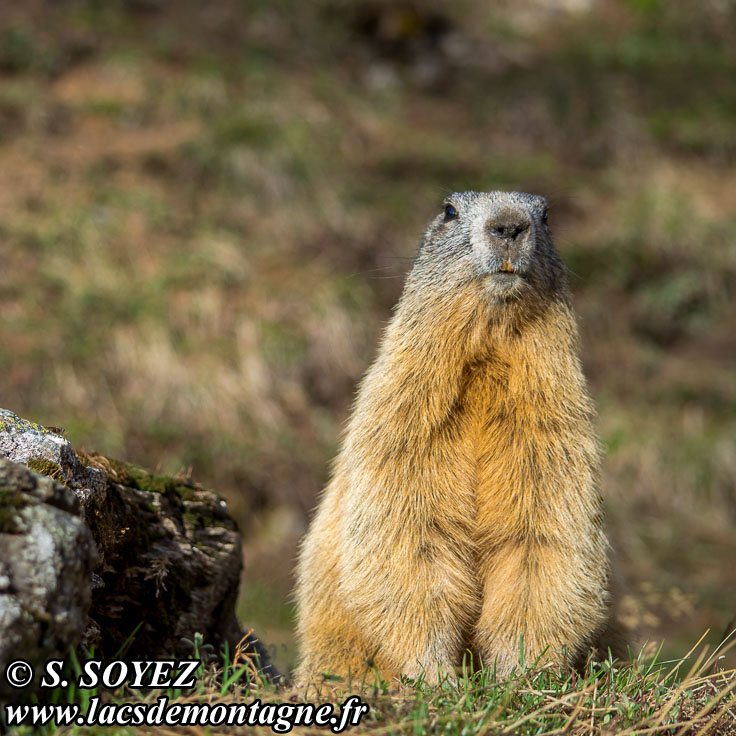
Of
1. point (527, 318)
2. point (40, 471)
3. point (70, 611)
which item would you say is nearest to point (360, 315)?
point (527, 318)

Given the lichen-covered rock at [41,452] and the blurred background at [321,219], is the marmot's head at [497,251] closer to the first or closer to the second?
the lichen-covered rock at [41,452]

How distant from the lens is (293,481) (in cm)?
1189

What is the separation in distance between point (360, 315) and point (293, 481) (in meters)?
3.01

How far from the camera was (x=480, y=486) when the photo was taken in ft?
15.6

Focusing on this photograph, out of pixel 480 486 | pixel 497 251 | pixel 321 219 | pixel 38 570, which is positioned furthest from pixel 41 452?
pixel 321 219

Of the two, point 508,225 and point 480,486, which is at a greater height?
point 508,225

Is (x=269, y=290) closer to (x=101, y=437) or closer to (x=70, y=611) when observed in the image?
(x=101, y=437)

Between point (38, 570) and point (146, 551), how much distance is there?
1928 mm

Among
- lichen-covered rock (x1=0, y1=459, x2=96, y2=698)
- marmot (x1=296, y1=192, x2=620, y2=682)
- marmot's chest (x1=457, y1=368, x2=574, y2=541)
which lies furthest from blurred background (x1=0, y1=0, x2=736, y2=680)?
lichen-covered rock (x1=0, y1=459, x2=96, y2=698)

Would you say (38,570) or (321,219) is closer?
(38,570)

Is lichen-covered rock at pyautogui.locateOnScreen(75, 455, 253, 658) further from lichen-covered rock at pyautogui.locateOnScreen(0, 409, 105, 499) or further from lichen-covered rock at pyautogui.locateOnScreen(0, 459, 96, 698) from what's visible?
lichen-covered rock at pyautogui.locateOnScreen(0, 459, 96, 698)

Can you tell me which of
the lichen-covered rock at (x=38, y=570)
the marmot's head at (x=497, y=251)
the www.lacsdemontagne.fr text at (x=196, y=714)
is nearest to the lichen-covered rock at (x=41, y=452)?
the lichen-covered rock at (x=38, y=570)

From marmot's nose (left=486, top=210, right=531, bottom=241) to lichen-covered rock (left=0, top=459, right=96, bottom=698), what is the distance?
261 centimetres

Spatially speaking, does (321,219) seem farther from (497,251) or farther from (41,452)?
(41,452)
